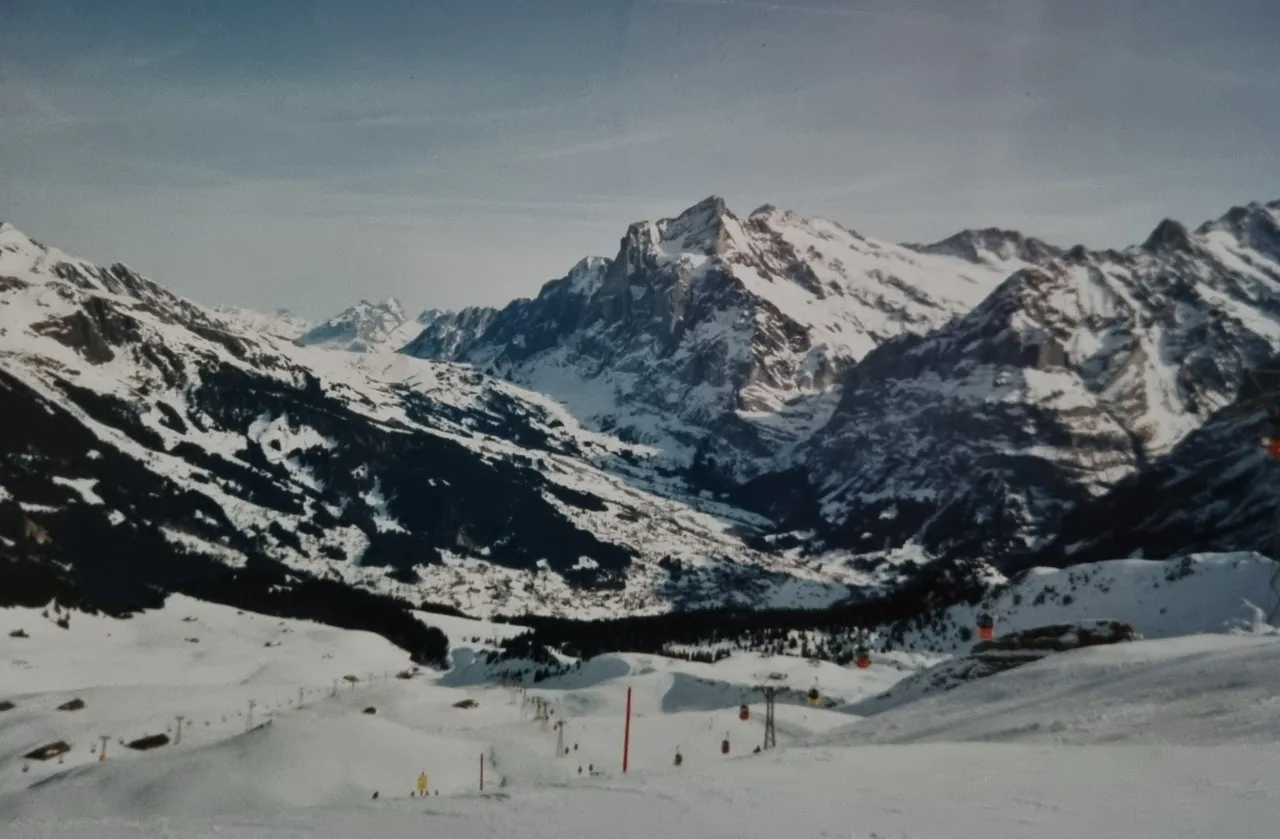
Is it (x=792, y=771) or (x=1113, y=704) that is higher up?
(x=1113, y=704)

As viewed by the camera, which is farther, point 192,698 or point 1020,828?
point 192,698

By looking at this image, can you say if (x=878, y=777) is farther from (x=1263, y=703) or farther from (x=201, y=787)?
(x=201, y=787)

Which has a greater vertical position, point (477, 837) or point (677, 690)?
point (477, 837)

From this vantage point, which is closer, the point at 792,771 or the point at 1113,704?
the point at 792,771

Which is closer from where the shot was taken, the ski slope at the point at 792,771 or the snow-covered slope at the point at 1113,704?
the ski slope at the point at 792,771

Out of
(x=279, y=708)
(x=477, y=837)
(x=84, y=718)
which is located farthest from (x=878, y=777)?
(x=279, y=708)

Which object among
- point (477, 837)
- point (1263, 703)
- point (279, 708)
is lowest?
point (279, 708)

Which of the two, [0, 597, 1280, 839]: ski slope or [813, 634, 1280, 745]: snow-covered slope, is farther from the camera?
[813, 634, 1280, 745]: snow-covered slope

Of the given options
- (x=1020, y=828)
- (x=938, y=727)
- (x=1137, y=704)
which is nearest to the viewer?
(x=1020, y=828)

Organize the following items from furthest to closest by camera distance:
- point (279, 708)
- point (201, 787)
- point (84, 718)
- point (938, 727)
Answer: point (279, 708) < point (84, 718) < point (201, 787) < point (938, 727)
